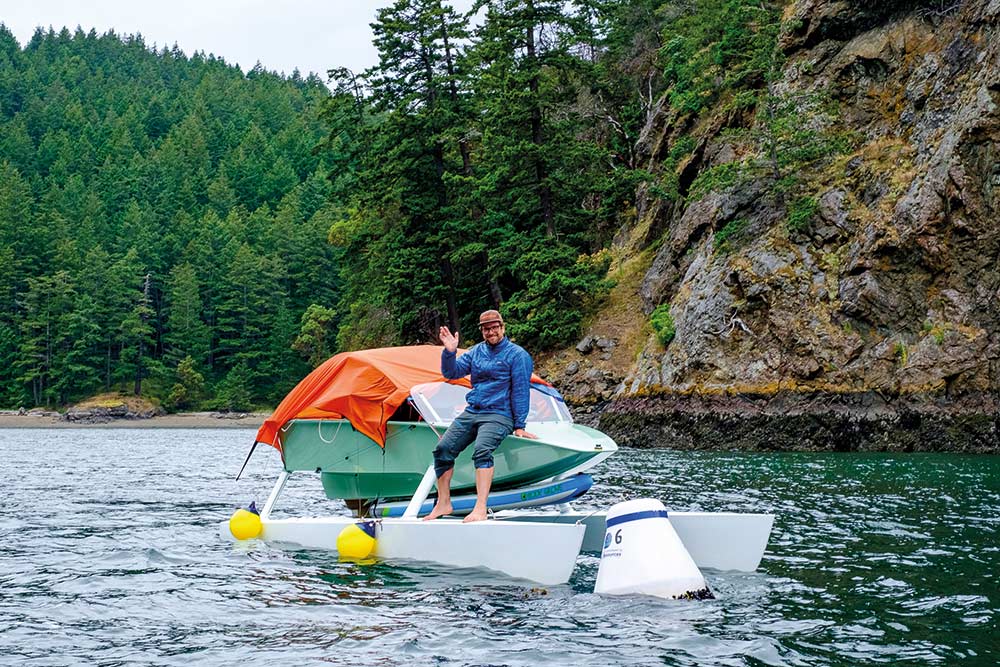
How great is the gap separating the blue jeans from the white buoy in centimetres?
182

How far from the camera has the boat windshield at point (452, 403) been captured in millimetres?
11258

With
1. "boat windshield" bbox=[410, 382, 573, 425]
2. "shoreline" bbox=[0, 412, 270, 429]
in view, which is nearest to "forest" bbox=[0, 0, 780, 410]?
"shoreline" bbox=[0, 412, 270, 429]

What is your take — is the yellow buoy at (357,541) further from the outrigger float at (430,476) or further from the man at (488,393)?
the man at (488,393)

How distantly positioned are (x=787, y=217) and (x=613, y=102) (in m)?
21.2

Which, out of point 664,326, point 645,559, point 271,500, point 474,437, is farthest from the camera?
point 664,326

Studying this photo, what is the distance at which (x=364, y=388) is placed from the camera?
1166cm

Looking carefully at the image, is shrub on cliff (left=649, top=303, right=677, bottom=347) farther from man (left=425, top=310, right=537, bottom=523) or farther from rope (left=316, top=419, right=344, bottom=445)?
man (left=425, top=310, right=537, bottom=523)

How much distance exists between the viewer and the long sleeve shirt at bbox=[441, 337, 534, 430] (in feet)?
33.4

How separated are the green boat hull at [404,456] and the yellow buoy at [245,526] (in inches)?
36.1

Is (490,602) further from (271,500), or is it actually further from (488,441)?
(271,500)

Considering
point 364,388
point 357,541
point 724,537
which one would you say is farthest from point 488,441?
point 724,537

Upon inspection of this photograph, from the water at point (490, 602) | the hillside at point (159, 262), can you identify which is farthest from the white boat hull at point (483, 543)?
the hillside at point (159, 262)

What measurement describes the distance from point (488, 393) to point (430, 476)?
1.28 m

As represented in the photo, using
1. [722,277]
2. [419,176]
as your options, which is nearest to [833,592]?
[722,277]
